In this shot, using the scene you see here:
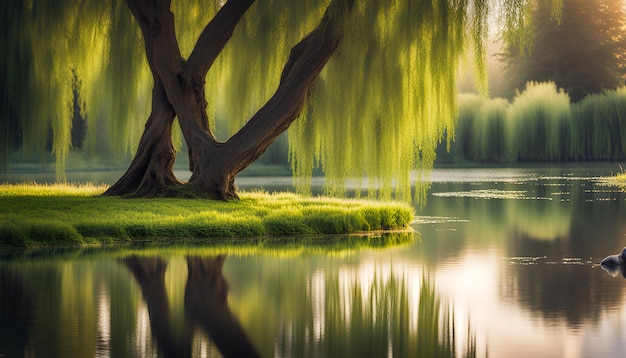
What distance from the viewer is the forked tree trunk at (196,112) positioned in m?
17.0

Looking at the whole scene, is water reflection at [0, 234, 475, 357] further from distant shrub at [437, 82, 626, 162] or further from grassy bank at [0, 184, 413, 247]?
distant shrub at [437, 82, 626, 162]

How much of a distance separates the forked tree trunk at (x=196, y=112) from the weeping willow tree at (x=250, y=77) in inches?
1.0

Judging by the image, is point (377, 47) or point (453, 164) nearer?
point (377, 47)

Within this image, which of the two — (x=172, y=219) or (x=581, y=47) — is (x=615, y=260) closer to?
(x=172, y=219)

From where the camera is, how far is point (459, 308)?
323 inches

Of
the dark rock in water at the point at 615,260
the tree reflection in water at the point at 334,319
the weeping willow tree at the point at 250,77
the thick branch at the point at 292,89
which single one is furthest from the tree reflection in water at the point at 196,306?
the thick branch at the point at 292,89

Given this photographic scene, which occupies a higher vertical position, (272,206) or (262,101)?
(262,101)

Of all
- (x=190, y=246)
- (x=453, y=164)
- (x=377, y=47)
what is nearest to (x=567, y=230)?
(x=377, y=47)

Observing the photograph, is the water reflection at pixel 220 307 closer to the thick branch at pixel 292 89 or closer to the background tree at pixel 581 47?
the thick branch at pixel 292 89

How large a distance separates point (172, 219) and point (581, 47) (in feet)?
151

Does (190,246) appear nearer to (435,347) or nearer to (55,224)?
(55,224)

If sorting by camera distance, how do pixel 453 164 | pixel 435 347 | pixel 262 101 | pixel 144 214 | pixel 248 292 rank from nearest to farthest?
pixel 435 347
pixel 248 292
pixel 144 214
pixel 262 101
pixel 453 164

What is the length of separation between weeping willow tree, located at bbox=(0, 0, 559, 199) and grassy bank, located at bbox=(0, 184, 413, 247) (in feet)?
2.07

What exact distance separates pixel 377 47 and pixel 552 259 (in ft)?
16.8
